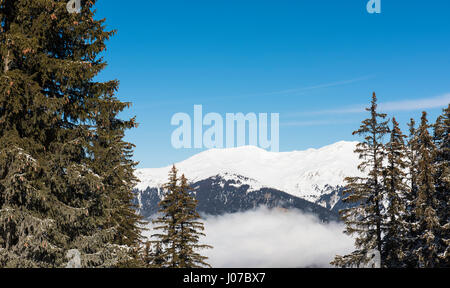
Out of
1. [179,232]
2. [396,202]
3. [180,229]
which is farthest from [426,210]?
[180,229]

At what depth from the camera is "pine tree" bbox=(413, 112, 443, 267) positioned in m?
23.6

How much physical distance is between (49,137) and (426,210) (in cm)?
2290

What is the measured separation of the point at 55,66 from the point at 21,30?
1.50m

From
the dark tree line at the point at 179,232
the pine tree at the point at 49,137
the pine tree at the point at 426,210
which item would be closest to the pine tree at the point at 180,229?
the dark tree line at the point at 179,232

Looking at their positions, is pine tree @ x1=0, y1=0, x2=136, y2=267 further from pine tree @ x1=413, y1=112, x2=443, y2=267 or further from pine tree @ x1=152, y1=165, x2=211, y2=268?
pine tree @ x1=413, y1=112, x2=443, y2=267

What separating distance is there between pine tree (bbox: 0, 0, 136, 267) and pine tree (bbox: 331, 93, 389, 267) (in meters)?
17.9

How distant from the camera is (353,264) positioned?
24641 millimetres

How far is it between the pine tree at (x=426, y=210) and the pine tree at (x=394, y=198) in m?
1.05

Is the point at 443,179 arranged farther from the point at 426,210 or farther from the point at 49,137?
the point at 49,137

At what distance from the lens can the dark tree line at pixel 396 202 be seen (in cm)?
2380

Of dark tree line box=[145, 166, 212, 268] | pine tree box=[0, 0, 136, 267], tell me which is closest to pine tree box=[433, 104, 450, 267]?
dark tree line box=[145, 166, 212, 268]

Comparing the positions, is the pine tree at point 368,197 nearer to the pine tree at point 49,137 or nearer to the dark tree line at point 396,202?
the dark tree line at point 396,202

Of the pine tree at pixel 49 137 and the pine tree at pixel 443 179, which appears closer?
the pine tree at pixel 49 137
